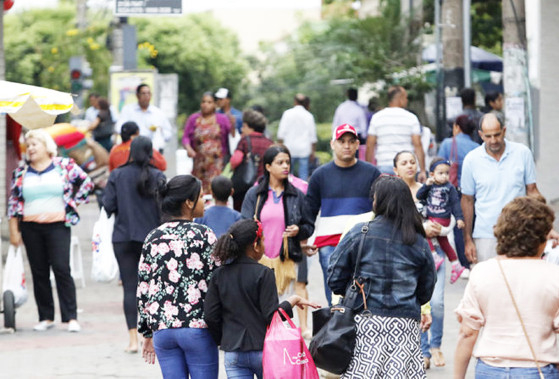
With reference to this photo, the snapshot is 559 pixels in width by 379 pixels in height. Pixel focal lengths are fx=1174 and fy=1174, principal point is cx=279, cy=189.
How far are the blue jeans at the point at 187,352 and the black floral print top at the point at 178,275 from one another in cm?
4

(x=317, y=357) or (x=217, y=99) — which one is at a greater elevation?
(x=217, y=99)

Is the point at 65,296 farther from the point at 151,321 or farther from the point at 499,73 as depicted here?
the point at 499,73

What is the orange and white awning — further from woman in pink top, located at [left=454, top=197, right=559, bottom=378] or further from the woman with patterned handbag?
woman in pink top, located at [left=454, top=197, right=559, bottom=378]

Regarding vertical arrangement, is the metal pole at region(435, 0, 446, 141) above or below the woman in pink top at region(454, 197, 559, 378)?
above

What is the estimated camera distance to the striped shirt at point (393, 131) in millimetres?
12422

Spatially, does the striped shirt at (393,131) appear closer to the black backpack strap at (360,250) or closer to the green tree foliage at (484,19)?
the black backpack strap at (360,250)

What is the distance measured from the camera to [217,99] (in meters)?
16.9

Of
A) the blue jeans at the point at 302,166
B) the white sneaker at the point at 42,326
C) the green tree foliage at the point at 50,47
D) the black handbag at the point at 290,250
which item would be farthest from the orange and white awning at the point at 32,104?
the green tree foliage at the point at 50,47

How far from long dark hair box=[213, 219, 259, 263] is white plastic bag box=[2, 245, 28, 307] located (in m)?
5.15

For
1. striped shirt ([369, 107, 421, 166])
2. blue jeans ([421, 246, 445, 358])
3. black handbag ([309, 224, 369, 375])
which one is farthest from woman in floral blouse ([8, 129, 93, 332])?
black handbag ([309, 224, 369, 375])

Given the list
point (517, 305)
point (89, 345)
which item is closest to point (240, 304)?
point (517, 305)

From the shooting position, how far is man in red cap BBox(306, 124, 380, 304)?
29.6ft

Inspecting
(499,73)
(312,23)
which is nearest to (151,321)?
(499,73)

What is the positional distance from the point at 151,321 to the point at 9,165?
9.56m
